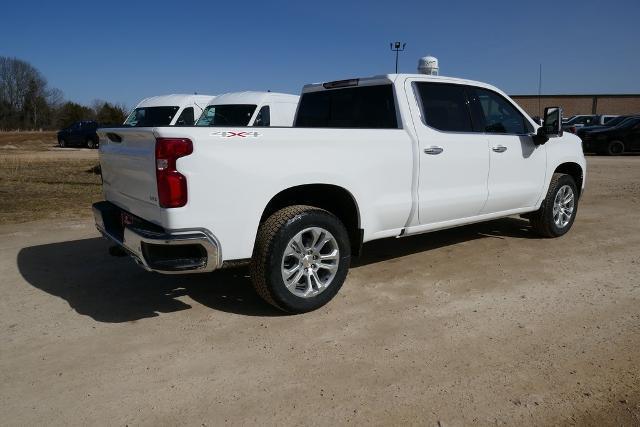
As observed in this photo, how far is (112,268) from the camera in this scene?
5188 mm

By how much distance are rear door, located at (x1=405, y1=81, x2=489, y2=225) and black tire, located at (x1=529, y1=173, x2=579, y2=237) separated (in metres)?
1.36

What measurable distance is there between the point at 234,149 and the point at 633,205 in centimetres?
824

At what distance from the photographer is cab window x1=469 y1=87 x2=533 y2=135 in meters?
5.34

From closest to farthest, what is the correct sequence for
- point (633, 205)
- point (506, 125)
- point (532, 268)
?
point (532, 268) → point (506, 125) → point (633, 205)

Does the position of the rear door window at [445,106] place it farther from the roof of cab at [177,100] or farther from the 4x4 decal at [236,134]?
the roof of cab at [177,100]

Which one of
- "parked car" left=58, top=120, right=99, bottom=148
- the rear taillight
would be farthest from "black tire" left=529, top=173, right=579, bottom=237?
"parked car" left=58, top=120, right=99, bottom=148

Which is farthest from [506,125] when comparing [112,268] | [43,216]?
[43,216]

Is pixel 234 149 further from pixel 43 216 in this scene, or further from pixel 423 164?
pixel 43 216

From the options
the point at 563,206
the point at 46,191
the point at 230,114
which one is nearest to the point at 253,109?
the point at 230,114

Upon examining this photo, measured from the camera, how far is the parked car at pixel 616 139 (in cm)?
2059

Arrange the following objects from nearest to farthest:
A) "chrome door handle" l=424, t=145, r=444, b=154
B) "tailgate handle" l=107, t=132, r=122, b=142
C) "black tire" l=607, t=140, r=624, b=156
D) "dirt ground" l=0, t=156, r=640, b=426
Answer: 1. "dirt ground" l=0, t=156, r=640, b=426
2. "tailgate handle" l=107, t=132, r=122, b=142
3. "chrome door handle" l=424, t=145, r=444, b=154
4. "black tire" l=607, t=140, r=624, b=156

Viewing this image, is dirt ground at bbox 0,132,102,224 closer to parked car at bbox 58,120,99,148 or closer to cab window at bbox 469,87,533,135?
cab window at bbox 469,87,533,135

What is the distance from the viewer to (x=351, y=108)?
5.17 metres

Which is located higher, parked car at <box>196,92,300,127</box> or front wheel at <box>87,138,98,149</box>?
parked car at <box>196,92,300,127</box>
